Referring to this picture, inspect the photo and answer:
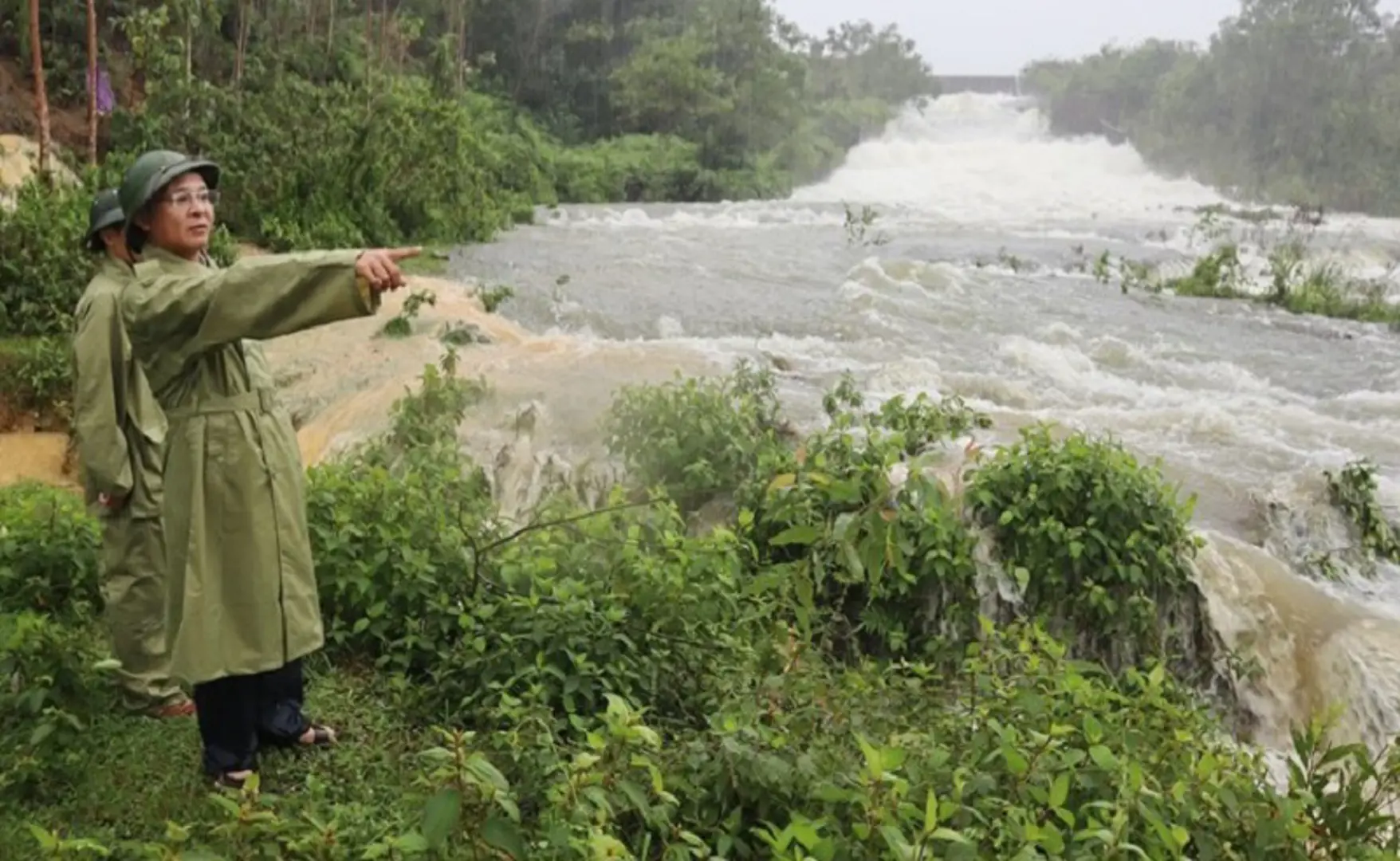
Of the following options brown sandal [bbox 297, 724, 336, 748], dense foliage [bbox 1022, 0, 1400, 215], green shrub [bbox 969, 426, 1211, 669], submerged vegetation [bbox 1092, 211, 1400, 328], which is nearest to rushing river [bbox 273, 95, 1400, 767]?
submerged vegetation [bbox 1092, 211, 1400, 328]

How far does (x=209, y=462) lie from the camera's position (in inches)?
99.0

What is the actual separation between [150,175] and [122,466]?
2.74ft

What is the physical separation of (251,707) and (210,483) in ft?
2.00

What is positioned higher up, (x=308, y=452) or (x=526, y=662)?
(x=526, y=662)

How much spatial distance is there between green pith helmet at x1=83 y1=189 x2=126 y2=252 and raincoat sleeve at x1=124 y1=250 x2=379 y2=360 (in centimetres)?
65

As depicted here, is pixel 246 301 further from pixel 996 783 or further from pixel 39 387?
pixel 39 387

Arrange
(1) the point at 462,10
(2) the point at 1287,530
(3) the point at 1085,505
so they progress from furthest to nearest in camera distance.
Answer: (1) the point at 462,10
(2) the point at 1287,530
(3) the point at 1085,505

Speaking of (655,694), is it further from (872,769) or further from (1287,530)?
(1287,530)

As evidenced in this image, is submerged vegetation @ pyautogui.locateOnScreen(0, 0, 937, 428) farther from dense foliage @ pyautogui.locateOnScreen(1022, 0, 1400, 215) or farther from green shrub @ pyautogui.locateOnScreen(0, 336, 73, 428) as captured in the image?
dense foliage @ pyautogui.locateOnScreen(1022, 0, 1400, 215)

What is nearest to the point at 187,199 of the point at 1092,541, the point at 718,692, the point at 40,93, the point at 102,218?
the point at 102,218

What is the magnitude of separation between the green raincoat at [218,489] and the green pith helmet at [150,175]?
107mm

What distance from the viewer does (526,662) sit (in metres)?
3.03

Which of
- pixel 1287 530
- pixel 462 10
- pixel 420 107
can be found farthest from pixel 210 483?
pixel 462 10

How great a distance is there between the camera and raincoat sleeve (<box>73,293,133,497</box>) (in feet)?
9.14
